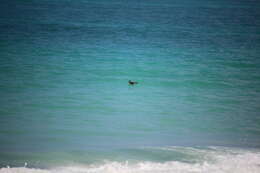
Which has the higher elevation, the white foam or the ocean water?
the ocean water

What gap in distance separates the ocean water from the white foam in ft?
0.11

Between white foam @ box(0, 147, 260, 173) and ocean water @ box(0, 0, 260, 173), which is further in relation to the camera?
ocean water @ box(0, 0, 260, 173)

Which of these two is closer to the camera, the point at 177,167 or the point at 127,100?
the point at 177,167

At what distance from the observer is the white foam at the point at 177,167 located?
1291 centimetres

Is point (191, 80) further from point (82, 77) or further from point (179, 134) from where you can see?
point (179, 134)

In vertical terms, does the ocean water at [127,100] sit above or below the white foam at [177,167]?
above

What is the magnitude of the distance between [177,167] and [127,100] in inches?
345

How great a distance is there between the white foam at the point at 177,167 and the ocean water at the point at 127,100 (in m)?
0.03

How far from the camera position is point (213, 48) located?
35.6 metres

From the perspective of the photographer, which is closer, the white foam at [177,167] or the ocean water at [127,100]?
the white foam at [177,167]

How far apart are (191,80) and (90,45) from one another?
12824 mm

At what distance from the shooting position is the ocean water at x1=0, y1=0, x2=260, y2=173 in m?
14.3

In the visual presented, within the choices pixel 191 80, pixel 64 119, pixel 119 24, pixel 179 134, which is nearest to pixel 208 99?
pixel 191 80

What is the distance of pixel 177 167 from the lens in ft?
43.8
